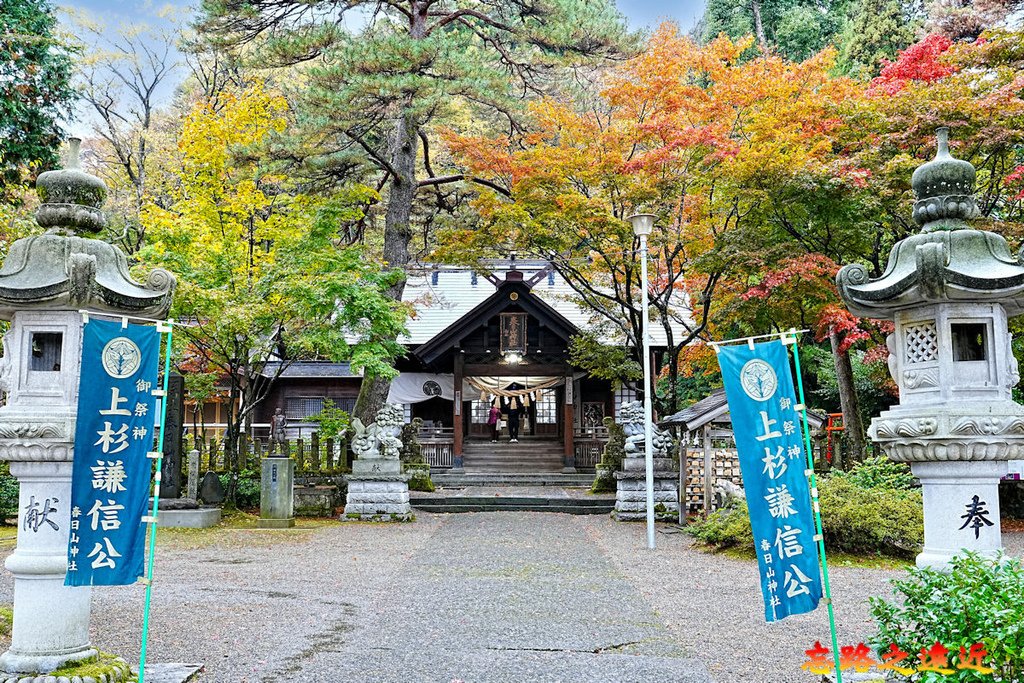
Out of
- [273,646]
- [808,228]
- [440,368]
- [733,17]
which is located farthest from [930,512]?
[733,17]

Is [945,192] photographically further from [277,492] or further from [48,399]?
[277,492]

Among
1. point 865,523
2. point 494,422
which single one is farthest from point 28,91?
point 494,422

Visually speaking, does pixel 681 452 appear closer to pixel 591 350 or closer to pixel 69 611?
pixel 591 350

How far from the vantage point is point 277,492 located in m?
15.2

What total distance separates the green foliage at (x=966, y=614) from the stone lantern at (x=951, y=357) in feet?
1.32

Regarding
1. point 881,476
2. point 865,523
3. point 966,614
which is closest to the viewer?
point 966,614

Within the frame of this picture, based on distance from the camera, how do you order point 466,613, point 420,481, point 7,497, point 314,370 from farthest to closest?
point 314,370 < point 420,481 < point 7,497 < point 466,613

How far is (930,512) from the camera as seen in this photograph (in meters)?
5.26

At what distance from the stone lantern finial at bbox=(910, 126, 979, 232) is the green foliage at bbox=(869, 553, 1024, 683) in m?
2.29

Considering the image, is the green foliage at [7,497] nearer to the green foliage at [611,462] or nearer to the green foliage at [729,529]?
the green foliage at [611,462]

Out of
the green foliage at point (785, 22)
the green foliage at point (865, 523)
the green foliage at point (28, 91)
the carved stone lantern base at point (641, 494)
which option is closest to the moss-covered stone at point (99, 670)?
the green foliage at point (865, 523)

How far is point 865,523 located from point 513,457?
13740 millimetres

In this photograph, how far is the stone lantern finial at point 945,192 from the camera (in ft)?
17.8

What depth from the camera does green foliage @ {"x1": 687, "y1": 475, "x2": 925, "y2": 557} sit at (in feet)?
36.3
